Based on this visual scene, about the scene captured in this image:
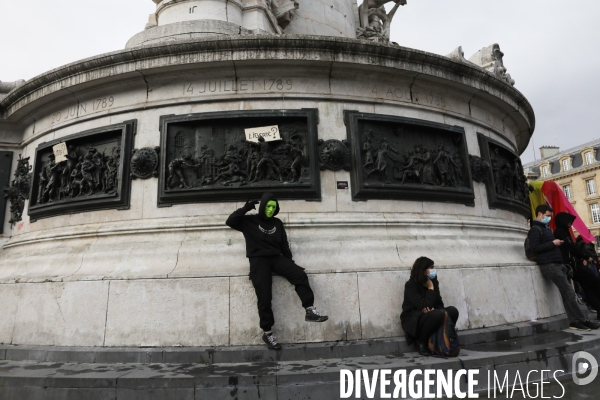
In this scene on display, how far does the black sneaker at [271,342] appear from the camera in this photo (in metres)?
5.80

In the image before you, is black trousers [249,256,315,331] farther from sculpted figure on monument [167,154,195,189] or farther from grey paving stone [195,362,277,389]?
sculpted figure on monument [167,154,195,189]

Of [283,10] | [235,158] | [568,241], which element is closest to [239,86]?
[235,158]

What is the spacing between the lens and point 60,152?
338 inches

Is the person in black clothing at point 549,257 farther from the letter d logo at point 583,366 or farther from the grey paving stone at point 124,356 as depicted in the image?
the grey paving stone at point 124,356

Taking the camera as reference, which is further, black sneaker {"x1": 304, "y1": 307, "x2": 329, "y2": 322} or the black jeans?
the black jeans

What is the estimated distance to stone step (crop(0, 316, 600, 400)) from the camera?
4.89 meters

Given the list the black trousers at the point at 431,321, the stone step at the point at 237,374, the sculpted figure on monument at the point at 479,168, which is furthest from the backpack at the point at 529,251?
the black trousers at the point at 431,321

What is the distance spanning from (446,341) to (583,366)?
208cm

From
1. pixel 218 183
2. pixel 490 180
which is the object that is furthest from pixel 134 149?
pixel 490 180

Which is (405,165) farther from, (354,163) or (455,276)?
(455,276)

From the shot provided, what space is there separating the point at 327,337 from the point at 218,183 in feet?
10.5

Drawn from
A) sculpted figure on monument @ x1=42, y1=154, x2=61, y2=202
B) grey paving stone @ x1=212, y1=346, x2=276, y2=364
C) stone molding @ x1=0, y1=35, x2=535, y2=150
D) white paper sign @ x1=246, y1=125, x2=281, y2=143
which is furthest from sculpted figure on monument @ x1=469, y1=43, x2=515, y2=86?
sculpted figure on monument @ x1=42, y1=154, x2=61, y2=202

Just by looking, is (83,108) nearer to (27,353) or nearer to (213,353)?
(27,353)

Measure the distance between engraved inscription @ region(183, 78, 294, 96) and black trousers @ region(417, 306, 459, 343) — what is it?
15.7 feet
